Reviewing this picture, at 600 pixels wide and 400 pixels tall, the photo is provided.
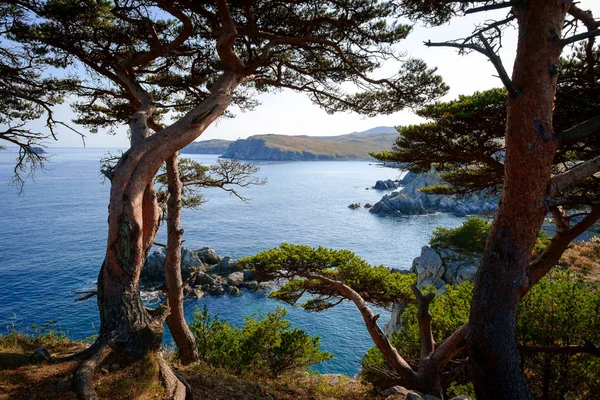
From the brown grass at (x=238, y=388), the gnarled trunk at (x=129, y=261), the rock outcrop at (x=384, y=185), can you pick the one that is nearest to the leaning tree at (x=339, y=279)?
the brown grass at (x=238, y=388)

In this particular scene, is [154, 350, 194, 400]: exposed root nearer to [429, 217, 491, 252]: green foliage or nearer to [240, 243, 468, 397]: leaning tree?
[240, 243, 468, 397]: leaning tree

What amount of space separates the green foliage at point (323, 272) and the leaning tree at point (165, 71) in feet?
9.63

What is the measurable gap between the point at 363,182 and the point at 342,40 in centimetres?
8687

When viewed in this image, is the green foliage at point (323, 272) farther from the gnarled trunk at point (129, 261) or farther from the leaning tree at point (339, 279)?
the gnarled trunk at point (129, 261)

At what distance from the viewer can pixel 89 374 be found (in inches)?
141

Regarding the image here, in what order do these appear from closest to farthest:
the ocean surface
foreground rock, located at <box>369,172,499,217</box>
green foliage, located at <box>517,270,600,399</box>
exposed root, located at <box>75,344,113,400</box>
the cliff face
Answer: exposed root, located at <box>75,344,113,400</box>
green foliage, located at <box>517,270,600,399</box>
the ocean surface
foreground rock, located at <box>369,172,499,217</box>
the cliff face

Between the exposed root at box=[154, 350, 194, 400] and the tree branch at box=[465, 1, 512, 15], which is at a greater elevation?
the tree branch at box=[465, 1, 512, 15]

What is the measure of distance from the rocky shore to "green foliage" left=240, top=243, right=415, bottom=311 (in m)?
20.5

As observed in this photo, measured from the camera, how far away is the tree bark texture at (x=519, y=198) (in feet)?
12.6

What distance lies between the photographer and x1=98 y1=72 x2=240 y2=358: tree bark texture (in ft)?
13.5

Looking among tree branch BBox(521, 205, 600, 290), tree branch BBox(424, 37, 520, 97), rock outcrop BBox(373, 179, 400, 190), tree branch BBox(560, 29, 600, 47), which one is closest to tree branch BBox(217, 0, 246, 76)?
tree branch BBox(424, 37, 520, 97)

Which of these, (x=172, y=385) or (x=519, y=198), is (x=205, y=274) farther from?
(x=519, y=198)

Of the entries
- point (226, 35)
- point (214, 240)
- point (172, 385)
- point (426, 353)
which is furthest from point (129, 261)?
point (214, 240)

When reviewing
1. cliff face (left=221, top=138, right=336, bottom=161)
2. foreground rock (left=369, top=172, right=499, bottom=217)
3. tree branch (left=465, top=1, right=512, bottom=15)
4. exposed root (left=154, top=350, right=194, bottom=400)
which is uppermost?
cliff face (left=221, top=138, right=336, bottom=161)
